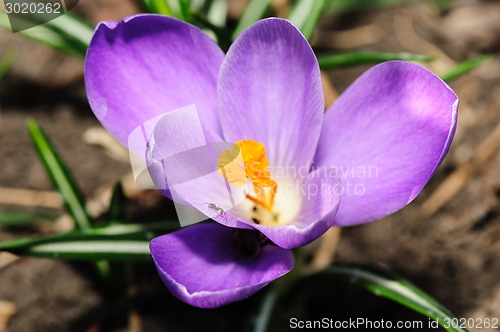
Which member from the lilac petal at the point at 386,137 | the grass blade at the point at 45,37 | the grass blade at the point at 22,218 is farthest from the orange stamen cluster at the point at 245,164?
the grass blade at the point at 22,218

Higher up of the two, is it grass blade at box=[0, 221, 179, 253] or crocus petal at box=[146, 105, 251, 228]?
crocus petal at box=[146, 105, 251, 228]

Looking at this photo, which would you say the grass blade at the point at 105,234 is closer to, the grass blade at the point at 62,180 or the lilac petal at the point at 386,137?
the grass blade at the point at 62,180

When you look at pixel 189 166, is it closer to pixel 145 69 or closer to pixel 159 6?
pixel 145 69

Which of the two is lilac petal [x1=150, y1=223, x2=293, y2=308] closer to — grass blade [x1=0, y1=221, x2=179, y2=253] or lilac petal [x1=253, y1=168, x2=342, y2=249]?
lilac petal [x1=253, y1=168, x2=342, y2=249]

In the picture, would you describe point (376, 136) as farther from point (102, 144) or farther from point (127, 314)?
point (102, 144)

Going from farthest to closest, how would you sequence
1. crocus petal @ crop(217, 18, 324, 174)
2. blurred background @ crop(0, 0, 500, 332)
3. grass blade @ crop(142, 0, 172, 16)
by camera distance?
blurred background @ crop(0, 0, 500, 332), grass blade @ crop(142, 0, 172, 16), crocus petal @ crop(217, 18, 324, 174)

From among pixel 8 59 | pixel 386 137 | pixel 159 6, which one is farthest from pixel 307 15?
pixel 8 59

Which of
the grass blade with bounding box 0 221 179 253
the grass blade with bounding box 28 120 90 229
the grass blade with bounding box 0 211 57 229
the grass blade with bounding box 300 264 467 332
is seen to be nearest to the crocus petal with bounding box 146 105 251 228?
the grass blade with bounding box 0 221 179 253
